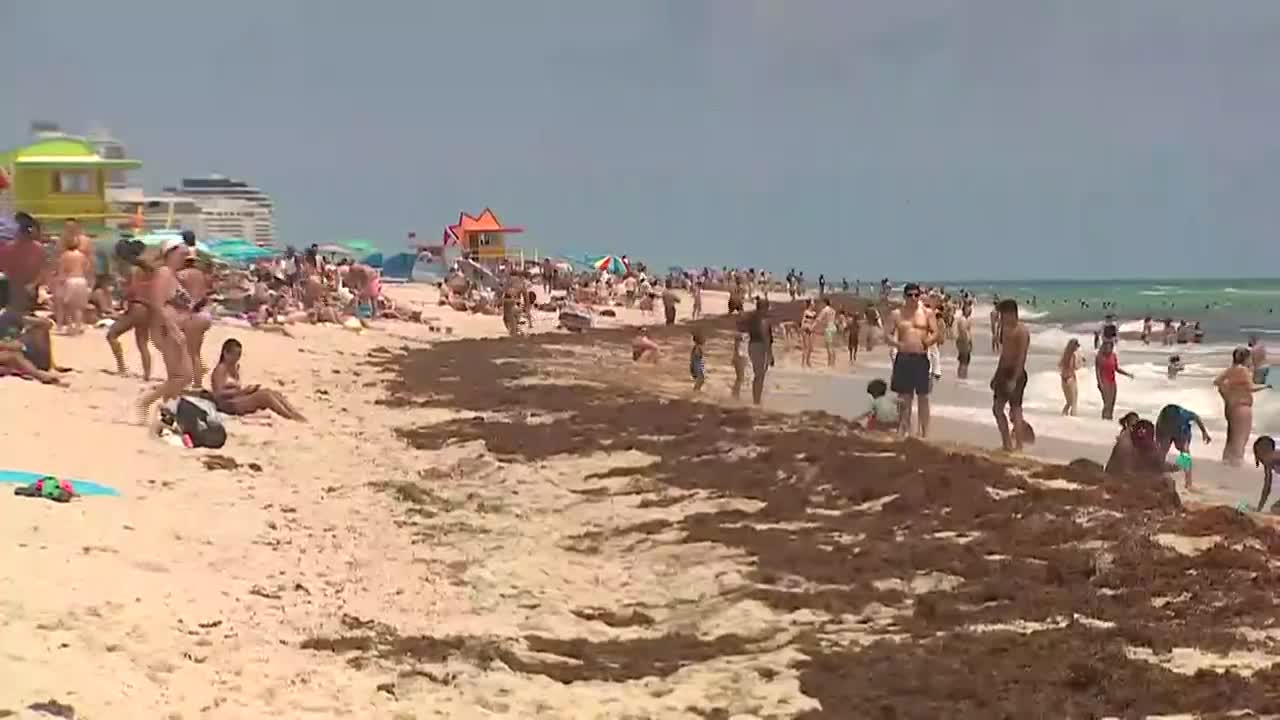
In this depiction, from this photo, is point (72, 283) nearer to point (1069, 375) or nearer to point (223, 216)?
point (1069, 375)

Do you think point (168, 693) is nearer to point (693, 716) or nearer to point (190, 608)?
point (190, 608)

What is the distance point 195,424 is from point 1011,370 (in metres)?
7.61

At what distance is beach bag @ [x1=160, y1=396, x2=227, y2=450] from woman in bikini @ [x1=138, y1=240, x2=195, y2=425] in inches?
20.3

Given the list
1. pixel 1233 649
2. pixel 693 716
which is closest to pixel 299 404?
pixel 693 716

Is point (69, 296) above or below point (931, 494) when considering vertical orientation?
above

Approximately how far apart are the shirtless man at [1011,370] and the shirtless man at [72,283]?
11368 mm

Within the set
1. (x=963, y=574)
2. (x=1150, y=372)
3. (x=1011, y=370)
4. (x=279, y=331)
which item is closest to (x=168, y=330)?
(x=963, y=574)

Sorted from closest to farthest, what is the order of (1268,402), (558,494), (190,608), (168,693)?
(168,693) < (190,608) < (558,494) < (1268,402)

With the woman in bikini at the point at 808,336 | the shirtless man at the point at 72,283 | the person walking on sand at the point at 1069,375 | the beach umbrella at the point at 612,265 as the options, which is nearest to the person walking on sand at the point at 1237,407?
the person walking on sand at the point at 1069,375

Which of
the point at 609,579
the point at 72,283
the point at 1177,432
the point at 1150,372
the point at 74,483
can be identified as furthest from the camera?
the point at 1150,372

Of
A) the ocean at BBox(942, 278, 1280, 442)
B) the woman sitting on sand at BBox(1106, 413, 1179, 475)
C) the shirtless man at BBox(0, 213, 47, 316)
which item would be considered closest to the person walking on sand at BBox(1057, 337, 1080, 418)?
the ocean at BBox(942, 278, 1280, 442)

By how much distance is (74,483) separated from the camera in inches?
303

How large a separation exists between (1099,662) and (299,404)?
10854mm

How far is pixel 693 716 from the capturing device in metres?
5.07
